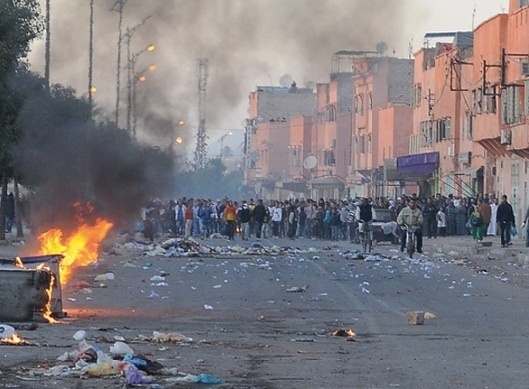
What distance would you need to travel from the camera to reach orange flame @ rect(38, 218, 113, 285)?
72.5ft

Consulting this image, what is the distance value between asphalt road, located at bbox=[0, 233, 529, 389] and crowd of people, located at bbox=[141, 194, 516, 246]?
70.5 ft

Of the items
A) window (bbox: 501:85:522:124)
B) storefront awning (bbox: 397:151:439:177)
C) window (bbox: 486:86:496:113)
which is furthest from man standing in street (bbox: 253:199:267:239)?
storefront awning (bbox: 397:151:439:177)

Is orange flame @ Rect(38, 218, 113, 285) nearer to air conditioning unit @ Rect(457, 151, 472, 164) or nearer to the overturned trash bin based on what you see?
the overturned trash bin

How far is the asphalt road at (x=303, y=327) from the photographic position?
11.6 metres

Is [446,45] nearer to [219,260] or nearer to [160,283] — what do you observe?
[219,260]

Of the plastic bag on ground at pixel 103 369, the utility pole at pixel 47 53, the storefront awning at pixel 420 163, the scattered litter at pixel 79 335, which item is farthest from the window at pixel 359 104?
the plastic bag on ground at pixel 103 369

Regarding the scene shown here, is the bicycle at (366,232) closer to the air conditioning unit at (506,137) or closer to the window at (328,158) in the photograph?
Answer: the air conditioning unit at (506,137)

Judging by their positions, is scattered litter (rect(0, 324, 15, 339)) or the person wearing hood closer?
scattered litter (rect(0, 324, 15, 339))

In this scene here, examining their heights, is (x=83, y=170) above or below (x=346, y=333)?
above

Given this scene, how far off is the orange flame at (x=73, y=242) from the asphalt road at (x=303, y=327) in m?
0.56

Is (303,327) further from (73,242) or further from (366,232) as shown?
(366,232)

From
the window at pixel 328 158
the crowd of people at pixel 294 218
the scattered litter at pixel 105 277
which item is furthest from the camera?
the window at pixel 328 158

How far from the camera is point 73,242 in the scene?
23297 millimetres

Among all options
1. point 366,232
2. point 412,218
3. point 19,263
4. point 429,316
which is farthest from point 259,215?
point 19,263
